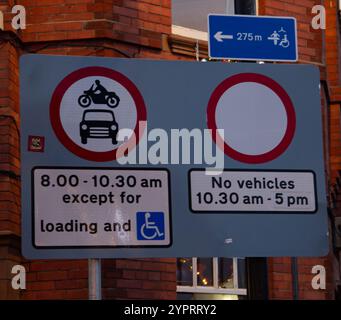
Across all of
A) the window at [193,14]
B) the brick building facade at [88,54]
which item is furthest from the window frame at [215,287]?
the window at [193,14]

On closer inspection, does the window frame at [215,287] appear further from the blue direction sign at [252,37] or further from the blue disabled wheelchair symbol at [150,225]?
the blue disabled wheelchair symbol at [150,225]

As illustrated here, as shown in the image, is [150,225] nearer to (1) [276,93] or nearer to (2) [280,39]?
(1) [276,93]

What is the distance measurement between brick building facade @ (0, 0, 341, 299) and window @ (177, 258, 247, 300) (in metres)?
0.27

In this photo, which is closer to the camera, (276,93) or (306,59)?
(276,93)

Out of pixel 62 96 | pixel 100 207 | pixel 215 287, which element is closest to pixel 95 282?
pixel 100 207

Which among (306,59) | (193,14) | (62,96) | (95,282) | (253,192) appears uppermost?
(193,14)

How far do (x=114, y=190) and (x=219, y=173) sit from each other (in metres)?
0.69

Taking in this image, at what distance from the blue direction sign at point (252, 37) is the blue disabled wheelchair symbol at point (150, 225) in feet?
4.70

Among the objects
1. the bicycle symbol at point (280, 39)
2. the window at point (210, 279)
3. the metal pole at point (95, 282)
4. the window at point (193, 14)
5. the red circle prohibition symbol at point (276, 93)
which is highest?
the window at point (193, 14)

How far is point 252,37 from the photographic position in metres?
7.13

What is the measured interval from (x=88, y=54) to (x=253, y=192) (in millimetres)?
5409

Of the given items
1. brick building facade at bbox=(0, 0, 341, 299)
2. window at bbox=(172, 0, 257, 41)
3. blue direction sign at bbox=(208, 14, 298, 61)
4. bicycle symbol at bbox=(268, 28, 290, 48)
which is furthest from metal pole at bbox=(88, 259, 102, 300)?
window at bbox=(172, 0, 257, 41)

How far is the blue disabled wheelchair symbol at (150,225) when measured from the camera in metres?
6.17
